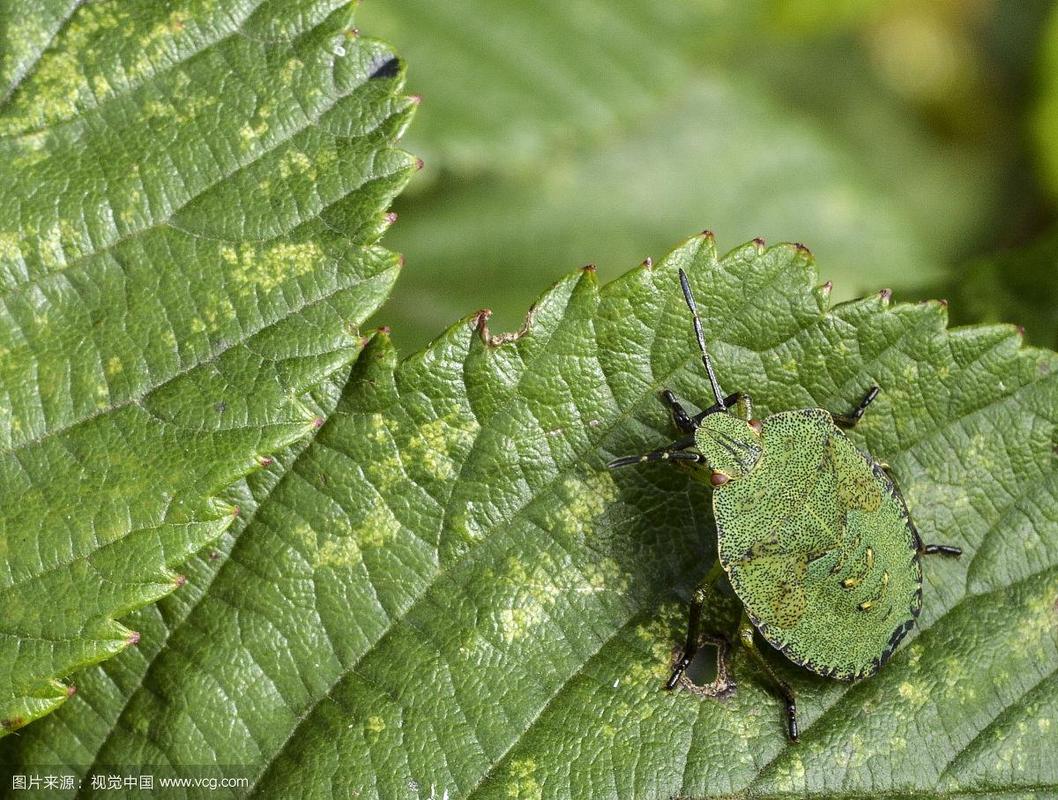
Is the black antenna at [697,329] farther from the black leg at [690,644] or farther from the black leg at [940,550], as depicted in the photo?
the black leg at [940,550]

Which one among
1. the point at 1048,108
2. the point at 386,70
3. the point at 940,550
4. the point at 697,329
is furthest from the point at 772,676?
the point at 1048,108

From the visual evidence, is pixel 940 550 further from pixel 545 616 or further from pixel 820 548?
pixel 545 616

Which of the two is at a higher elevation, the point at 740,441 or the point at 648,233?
the point at 648,233

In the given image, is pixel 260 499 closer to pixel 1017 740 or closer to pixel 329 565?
pixel 329 565

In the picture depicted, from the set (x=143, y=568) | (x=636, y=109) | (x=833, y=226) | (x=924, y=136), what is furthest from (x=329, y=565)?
(x=924, y=136)

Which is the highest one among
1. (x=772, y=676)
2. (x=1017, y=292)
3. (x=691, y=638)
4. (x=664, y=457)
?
(x=1017, y=292)

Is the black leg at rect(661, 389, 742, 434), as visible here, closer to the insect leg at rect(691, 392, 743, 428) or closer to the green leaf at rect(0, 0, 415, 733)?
the insect leg at rect(691, 392, 743, 428)
